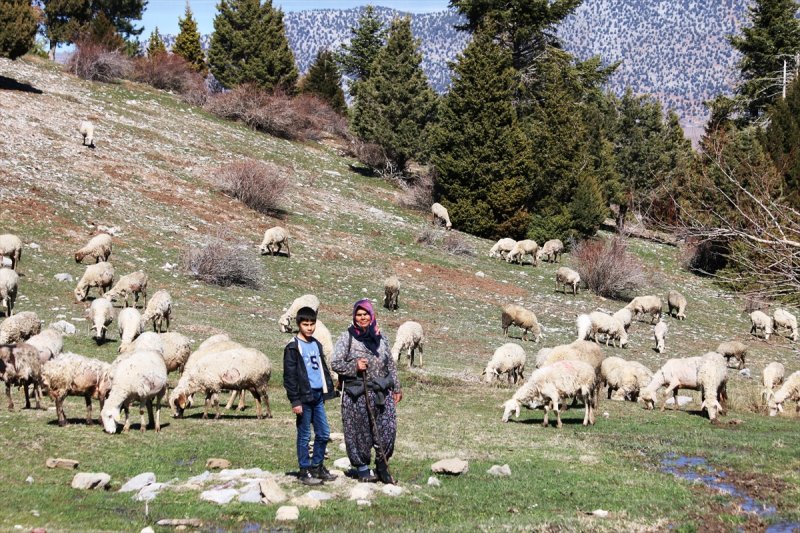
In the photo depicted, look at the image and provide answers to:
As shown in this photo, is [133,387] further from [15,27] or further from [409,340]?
[15,27]

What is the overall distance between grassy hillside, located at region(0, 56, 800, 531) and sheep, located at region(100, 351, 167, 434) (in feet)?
1.08

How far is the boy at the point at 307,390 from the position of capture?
9305 mm

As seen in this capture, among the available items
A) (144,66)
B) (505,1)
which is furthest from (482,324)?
(144,66)

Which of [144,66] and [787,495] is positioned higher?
[144,66]

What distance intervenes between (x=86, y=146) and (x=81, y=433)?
1211 inches

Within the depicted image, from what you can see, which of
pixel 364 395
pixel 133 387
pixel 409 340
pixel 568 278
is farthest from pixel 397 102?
pixel 364 395

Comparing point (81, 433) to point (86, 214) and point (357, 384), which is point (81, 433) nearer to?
point (357, 384)

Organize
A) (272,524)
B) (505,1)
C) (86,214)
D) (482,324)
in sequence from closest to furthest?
1. (272,524)
2. (482,324)
3. (86,214)
4. (505,1)

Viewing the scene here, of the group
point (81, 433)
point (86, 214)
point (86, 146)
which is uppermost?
point (86, 146)

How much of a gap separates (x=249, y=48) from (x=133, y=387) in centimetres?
5777

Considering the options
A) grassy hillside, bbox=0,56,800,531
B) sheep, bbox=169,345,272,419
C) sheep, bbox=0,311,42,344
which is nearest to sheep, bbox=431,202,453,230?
grassy hillside, bbox=0,56,800,531

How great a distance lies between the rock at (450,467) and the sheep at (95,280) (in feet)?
50.9

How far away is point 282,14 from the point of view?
226 ft

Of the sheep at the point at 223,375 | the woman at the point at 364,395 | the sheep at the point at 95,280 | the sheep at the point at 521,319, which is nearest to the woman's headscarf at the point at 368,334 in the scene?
the woman at the point at 364,395
